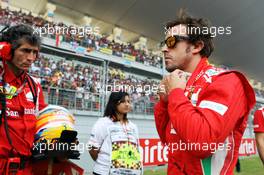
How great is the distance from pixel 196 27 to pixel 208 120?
0.79m

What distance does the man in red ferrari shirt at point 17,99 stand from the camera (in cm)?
197

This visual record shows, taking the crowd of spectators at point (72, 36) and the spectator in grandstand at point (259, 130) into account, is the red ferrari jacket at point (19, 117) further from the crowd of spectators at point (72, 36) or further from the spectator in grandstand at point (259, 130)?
the crowd of spectators at point (72, 36)

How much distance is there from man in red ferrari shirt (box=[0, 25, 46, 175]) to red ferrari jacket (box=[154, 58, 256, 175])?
1085 millimetres

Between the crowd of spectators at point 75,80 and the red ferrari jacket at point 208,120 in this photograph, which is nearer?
the red ferrari jacket at point 208,120

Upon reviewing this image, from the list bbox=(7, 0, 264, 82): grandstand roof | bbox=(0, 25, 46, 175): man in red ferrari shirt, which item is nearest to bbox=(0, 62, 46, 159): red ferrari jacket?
bbox=(0, 25, 46, 175): man in red ferrari shirt

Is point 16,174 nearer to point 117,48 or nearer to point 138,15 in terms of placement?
point 117,48

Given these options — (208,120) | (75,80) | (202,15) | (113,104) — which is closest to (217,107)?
(208,120)

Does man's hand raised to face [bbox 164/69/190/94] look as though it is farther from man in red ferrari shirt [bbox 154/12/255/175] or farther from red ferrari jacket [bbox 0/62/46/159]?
red ferrari jacket [bbox 0/62/46/159]

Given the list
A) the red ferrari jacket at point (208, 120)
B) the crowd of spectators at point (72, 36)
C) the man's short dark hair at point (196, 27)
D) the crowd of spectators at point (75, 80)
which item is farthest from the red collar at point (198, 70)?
the crowd of spectators at point (72, 36)

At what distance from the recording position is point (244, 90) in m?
1.47

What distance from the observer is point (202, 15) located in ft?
85.3

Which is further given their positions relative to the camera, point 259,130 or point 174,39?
point 259,130

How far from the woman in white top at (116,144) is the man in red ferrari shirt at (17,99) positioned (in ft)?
4.29

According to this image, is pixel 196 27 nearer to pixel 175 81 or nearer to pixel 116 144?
pixel 175 81
